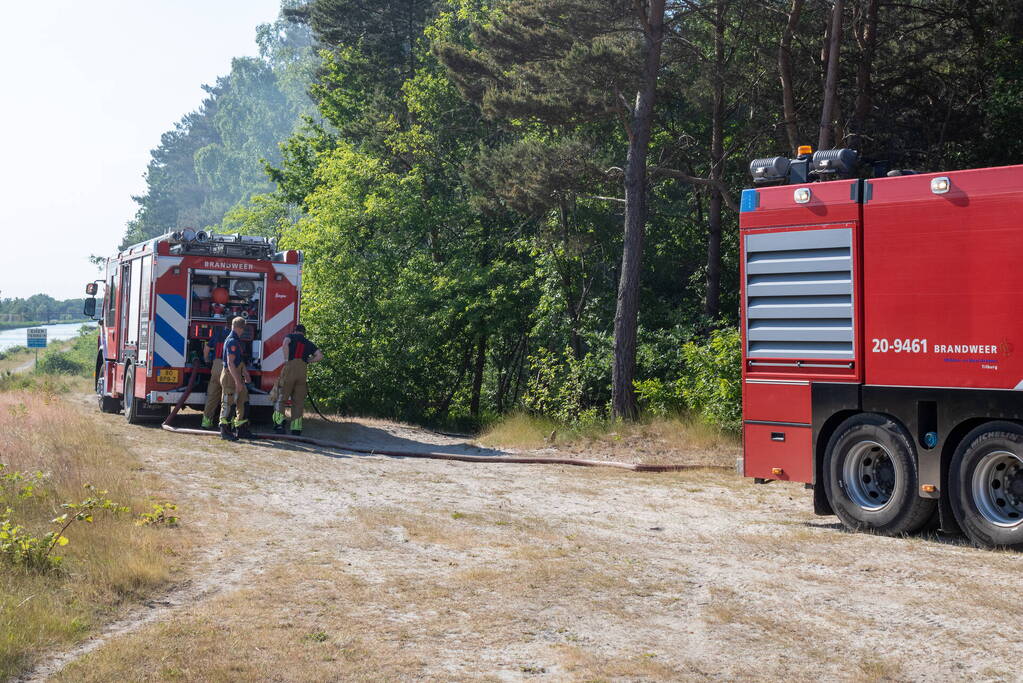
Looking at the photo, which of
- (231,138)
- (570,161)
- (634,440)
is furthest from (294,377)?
(231,138)

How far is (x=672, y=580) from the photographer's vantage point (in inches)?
324

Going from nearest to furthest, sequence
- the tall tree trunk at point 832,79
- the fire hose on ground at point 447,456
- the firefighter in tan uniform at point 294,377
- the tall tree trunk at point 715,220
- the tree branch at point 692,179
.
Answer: the fire hose on ground at point 447,456 < the firefighter in tan uniform at point 294,377 < the tall tree trunk at point 832,79 < the tree branch at point 692,179 < the tall tree trunk at point 715,220

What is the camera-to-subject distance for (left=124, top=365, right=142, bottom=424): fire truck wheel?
20.0m

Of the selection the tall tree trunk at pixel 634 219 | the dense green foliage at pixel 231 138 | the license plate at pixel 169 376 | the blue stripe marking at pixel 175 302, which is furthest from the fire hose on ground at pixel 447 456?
the dense green foliage at pixel 231 138

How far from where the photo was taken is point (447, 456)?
17.0 metres

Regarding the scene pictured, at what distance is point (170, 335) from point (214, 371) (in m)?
1.10

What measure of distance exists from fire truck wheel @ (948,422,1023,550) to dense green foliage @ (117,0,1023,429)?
9.06 meters

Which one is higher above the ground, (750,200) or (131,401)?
(750,200)

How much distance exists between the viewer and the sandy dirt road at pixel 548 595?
6098 millimetres

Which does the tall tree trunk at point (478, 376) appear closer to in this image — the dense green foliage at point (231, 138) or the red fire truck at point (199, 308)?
the red fire truck at point (199, 308)

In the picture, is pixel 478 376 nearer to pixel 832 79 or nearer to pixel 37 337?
pixel 832 79

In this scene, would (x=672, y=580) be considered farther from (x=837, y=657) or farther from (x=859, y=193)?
(x=859, y=193)

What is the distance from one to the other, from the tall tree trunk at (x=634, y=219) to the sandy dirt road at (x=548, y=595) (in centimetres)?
985

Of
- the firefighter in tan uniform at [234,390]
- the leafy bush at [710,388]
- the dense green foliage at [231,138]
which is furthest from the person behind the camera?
the dense green foliage at [231,138]
